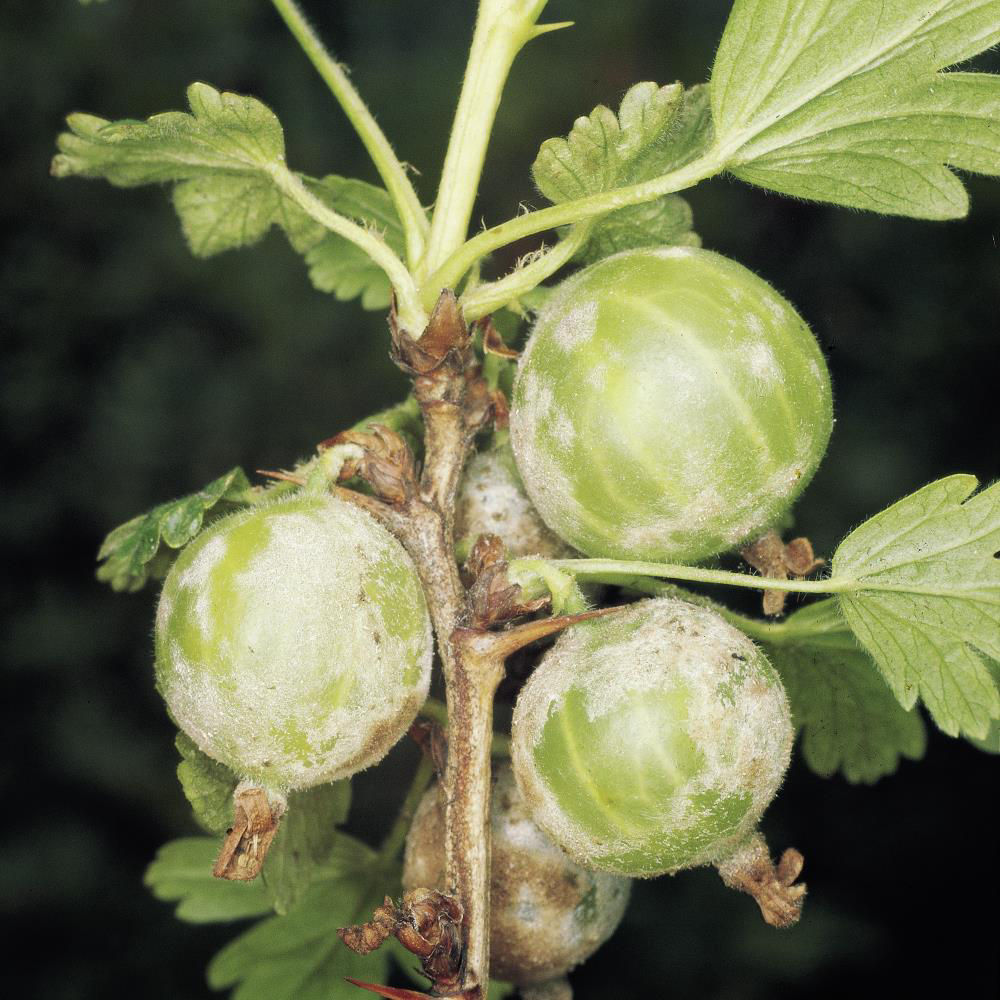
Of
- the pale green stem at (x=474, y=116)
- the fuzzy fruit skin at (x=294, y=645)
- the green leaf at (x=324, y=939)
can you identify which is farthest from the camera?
the green leaf at (x=324, y=939)

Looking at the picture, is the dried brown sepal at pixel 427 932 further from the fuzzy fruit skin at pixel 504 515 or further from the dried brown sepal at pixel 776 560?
the dried brown sepal at pixel 776 560

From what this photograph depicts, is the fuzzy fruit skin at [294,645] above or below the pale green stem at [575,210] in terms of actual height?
below

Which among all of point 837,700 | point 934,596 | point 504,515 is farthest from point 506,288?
point 837,700

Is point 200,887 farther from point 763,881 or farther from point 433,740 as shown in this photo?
point 763,881

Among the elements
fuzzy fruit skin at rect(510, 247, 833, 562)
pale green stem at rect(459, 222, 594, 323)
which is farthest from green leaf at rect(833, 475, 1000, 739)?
pale green stem at rect(459, 222, 594, 323)

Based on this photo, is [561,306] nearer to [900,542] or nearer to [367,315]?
[900,542]

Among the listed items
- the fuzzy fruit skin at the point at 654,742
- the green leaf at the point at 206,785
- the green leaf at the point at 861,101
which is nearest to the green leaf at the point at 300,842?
the green leaf at the point at 206,785

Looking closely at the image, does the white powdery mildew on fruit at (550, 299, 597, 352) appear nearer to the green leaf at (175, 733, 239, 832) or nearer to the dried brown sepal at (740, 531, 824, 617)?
the dried brown sepal at (740, 531, 824, 617)
